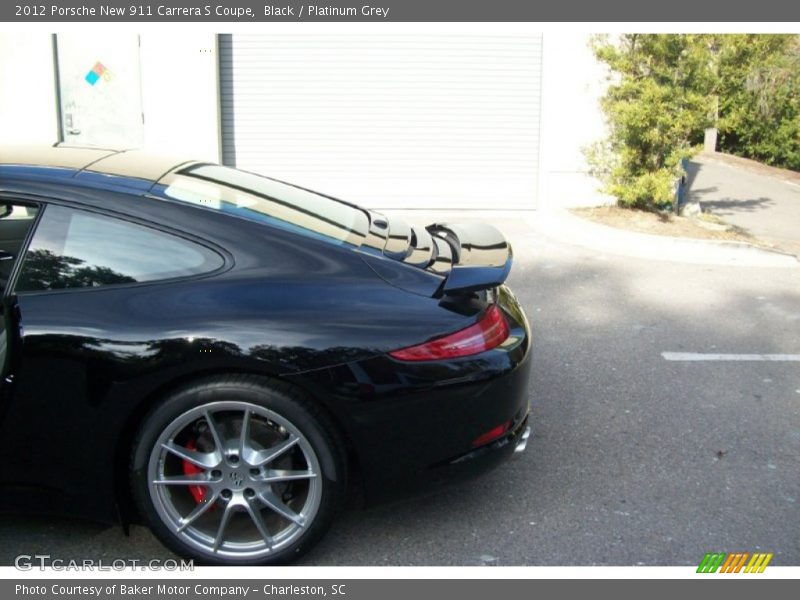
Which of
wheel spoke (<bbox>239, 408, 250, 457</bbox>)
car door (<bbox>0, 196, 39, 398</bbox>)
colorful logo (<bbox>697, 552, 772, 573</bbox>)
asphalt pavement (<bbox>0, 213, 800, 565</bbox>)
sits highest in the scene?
car door (<bbox>0, 196, 39, 398</bbox>)

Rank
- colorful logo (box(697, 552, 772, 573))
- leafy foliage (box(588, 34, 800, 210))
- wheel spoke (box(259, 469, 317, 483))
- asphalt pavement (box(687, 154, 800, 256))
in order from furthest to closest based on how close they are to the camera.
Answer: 1. asphalt pavement (box(687, 154, 800, 256))
2. leafy foliage (box(588, 34, 800, 210))
3. colorful logo (box(697, 552, 772, 573))
4. wheel spoke (box(259, 469, 317, 483))

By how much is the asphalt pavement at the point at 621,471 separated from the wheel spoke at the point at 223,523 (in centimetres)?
29

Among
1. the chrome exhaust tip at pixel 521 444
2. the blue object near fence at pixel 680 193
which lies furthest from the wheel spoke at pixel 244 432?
the blue object near fence at pixel 680 193

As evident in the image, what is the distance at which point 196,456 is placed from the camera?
3129mm

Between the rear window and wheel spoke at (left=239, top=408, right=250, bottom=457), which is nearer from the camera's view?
wheel spoke at (left=239, top=408, right=250, bottom=457)

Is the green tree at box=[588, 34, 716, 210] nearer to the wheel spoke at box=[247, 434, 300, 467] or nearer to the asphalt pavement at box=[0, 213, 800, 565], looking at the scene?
the asphalt pavement at box=[0, 213, 800, 565]

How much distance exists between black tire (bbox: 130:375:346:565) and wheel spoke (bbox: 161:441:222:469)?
1cm

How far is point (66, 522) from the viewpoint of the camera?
351 cm

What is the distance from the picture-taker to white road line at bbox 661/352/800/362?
561cm

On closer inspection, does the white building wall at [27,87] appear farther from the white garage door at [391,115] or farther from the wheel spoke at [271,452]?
the wheel spoke at [271,452]

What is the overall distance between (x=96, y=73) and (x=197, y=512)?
359 inches

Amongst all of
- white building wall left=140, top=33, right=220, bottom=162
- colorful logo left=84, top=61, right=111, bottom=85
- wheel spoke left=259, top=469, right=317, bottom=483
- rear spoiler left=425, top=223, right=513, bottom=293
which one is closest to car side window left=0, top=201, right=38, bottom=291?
wheel spoke left=259, top=469, right=317, bottom=483

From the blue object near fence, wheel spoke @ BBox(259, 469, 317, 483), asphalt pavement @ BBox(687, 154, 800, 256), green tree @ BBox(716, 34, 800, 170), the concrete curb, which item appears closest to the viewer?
wheel spoke @ BBox(259, 469, 317, 483)

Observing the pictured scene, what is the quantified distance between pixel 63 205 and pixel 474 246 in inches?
70.2
